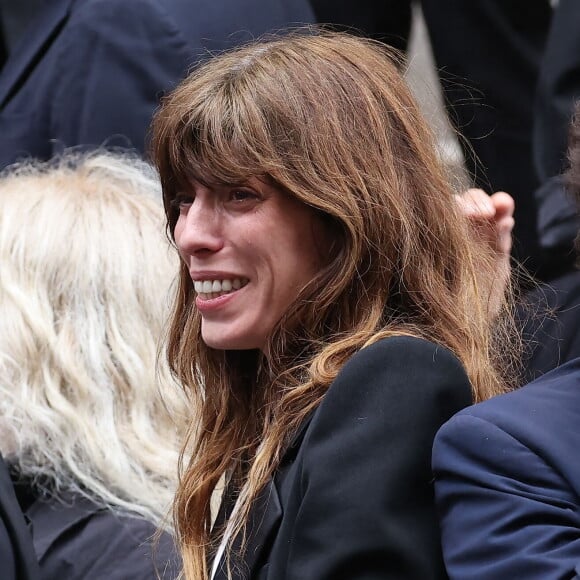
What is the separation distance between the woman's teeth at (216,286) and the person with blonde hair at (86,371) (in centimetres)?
56

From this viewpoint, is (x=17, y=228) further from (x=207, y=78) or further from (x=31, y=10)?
(x=31, y=10)

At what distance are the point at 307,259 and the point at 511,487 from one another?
1.85 ft

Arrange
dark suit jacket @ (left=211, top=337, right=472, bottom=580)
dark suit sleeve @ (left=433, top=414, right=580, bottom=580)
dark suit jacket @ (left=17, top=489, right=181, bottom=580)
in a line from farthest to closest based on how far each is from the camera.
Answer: dark suit jacket @ (left=17, top=489, right=181, bottom=580) < dark suit jacket @ (left=211, top=337, right=472, bottom=580) < dark suit sleeve @ (left=433, top=414, right=580, bottom=580)

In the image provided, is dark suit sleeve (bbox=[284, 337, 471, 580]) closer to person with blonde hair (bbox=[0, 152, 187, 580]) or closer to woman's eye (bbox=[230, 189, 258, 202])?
Result: woman's eye (bbox=[230, 189, 258, 202])

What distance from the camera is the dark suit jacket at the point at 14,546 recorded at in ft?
7.55

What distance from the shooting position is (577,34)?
3.88 meters

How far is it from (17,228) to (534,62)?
2353 millimetres

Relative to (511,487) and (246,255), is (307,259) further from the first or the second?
(511,487)

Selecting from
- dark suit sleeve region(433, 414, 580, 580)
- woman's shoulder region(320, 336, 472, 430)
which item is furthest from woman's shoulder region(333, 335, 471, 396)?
dark suit sleeve region(433, 414, 580, 580)

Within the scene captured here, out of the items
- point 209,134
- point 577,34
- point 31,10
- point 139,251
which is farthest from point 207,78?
point 31,10

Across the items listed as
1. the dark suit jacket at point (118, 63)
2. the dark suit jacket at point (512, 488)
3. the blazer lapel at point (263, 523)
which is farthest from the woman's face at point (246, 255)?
the dark suit jacket at point (118, 63)

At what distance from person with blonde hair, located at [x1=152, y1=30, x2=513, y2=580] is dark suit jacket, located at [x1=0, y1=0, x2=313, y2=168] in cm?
147

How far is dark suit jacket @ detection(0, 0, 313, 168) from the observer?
375cm

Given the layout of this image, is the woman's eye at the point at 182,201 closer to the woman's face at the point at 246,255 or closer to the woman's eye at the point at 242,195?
the woman's face at the point at 246,255
